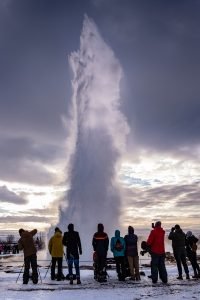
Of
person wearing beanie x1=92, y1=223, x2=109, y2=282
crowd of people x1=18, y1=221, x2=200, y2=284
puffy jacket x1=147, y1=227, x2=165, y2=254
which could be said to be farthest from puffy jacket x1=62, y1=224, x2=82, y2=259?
puffy jacket x1=147, y1=227, x2=165, y2=254

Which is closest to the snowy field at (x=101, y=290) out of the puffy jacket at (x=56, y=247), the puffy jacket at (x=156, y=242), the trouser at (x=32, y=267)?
the trouser at (x=32, y=267)

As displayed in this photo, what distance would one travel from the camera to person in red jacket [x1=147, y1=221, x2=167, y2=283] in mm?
14148

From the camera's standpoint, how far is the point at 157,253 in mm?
14375

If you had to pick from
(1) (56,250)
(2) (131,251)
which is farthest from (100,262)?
(1) (56,250)

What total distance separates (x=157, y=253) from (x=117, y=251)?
1.59 m

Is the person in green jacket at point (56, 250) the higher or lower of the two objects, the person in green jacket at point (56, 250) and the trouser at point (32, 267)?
the higher

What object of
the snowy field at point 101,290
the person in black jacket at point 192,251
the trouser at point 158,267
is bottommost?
the snowy field at point 101,290

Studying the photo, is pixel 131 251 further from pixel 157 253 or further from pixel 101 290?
pixel 101 290

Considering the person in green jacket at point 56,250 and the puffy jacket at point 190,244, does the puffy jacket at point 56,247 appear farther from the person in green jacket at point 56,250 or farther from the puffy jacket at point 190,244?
the puffy jacket at point 190,244

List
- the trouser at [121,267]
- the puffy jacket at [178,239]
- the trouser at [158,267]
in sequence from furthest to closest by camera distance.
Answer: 1. the puffy jacket at [178,239]
2. the trouser at [121,267]
3. the trouser at [158,267]

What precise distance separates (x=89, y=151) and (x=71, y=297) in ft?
83.4

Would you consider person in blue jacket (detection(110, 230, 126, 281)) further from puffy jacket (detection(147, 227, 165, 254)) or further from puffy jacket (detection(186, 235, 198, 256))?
puffy jacket (detection(186, 235, 198, 256))

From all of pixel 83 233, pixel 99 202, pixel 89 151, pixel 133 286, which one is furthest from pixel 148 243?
pixel 89 151

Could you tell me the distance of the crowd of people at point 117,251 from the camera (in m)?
14.4
